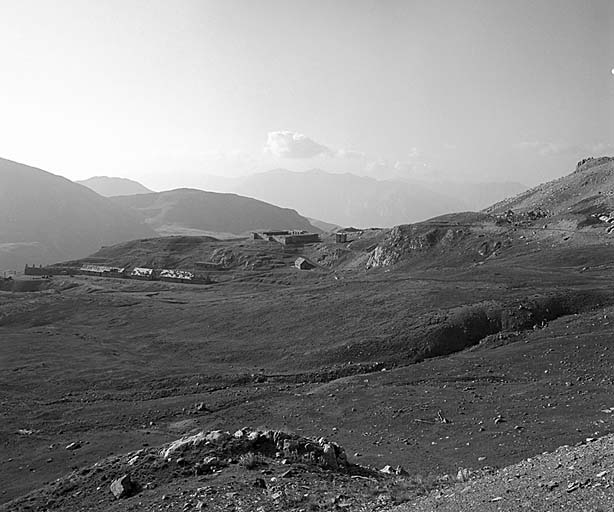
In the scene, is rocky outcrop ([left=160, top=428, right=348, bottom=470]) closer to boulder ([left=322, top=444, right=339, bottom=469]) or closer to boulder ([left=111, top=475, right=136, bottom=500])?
boulder ([left=322, top=444, right=339, bottom=469])

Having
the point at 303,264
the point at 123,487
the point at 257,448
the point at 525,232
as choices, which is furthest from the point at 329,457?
the point at 303,264

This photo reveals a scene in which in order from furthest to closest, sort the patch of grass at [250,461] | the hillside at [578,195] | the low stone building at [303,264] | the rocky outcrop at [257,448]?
1. the low stone building at [303,264]
2. the hillside at [578,195]
3. the rocky outcrop at [257,448]
4. the patch of grass at [250,461]

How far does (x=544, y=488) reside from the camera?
47.9 feet

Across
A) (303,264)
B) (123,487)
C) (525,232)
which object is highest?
(525,232)

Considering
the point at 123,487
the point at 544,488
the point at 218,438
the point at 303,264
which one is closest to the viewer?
the point at 544,488

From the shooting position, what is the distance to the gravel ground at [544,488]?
13438 mm

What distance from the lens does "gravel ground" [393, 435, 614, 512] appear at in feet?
44.1

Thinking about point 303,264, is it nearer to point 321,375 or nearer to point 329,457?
point 321,375

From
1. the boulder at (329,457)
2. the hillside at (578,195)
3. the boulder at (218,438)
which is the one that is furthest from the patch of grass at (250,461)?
the hillside at (578,195)

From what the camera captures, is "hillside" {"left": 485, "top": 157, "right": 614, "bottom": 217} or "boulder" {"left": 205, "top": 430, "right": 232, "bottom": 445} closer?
"boulder" {"left": 205, "top": 430, "right": 232, "bottom": 445}

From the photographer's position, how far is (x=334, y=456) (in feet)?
73.2

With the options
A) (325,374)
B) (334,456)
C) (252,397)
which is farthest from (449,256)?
(334,456)

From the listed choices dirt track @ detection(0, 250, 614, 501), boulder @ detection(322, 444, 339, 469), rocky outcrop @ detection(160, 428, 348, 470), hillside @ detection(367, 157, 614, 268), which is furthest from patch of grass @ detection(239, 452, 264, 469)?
hillside @ detection(367, 157, 614, 268)

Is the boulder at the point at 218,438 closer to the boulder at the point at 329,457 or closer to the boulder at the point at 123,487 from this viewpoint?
the boulder at the point at 123,487
